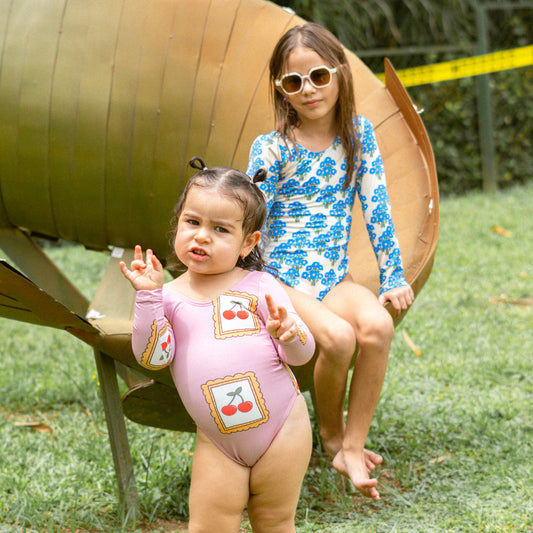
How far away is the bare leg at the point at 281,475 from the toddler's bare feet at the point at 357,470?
1.02 ft

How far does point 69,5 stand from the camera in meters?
3.02

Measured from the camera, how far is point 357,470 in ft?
6.94

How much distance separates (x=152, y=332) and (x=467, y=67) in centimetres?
644

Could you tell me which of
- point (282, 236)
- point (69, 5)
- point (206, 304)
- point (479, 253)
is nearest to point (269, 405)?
point (206, 304)

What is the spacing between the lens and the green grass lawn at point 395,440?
2.45 metres

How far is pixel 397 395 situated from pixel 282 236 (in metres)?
1.34

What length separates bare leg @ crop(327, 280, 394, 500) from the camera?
214 cm

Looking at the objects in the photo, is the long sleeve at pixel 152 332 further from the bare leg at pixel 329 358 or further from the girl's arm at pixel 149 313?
the bare leg at pixel 329 358

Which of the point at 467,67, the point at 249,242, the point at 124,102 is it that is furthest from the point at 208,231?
the point at 467,67

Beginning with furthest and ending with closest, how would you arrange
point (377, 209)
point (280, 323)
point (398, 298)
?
point (377, 209)
point (398, 298)
point (280, 323)

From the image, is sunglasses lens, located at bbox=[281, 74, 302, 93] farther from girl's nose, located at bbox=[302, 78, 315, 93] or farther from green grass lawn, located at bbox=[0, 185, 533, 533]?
green grass lawn, located at bbox=[0, 185, 533, 533]

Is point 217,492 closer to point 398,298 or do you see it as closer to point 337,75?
point 398,298

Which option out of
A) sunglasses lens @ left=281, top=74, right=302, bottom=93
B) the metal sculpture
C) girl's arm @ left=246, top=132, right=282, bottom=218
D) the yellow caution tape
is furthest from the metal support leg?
the yellow caution tape

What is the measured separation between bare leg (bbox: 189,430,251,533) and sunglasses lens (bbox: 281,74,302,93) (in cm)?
104
